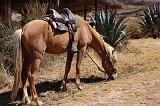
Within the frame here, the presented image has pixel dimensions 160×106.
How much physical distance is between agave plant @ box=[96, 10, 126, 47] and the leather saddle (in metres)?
3.90

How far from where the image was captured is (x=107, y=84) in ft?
33.5

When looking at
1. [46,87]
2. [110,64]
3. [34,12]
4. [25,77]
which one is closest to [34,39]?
[25,77]

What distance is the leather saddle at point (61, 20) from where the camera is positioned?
9.60 meters

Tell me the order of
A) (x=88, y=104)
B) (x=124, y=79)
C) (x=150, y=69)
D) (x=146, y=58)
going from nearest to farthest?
Answer: (x=88, y=104) → (x=124, y=79) → (x=150, y=69) → (x=146, y=58)

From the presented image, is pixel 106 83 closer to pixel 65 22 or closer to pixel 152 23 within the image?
pixel 65 22

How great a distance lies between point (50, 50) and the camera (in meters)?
9.60

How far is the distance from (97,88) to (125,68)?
228 cm

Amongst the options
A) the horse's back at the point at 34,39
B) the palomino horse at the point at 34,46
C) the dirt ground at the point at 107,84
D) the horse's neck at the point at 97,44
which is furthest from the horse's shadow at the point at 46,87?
the horse's back at the point at 34,39

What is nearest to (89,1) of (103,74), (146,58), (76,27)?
(146,58)

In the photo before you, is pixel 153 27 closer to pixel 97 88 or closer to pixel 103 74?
pixel 103 74

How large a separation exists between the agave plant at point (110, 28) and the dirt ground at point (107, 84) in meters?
0.49

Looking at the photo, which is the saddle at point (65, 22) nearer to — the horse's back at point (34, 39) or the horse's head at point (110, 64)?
the horse's back at point (34, 39)

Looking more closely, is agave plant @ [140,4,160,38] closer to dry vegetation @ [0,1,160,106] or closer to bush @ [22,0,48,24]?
dry vegetation @ [0,1,160,106]

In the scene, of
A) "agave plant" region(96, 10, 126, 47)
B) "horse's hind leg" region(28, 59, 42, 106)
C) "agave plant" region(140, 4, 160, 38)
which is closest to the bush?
"agave plant" region(96, 10, 126, 47)
